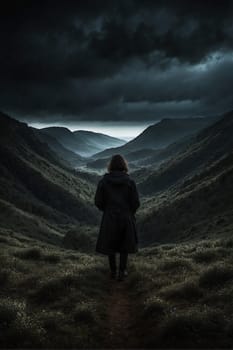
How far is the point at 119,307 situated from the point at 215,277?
9.18ft

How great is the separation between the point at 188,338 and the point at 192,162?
586 ft

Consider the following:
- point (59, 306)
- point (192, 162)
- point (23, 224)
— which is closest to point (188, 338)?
point (59, 306)

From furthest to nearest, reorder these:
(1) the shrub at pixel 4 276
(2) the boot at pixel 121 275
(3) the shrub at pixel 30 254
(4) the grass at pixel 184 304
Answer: (3) the shrub at pixel 30 254
(2) the boot at pixel 121 275
(1) the shrub at pixel 4 276
(4) the grass at pixel 184 304

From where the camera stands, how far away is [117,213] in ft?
42.6

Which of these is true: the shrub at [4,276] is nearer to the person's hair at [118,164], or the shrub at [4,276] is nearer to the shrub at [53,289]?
the shrub at [53,289]

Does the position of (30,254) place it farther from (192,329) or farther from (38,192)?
(38,192)

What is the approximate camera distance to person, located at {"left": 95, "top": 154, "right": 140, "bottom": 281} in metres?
12.9

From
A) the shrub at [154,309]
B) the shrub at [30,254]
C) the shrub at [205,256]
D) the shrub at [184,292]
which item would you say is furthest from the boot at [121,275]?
the shrub at [30,254]

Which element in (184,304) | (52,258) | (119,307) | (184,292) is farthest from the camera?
(52,258)

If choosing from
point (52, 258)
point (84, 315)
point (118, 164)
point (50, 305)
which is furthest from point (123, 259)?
point (52, 258)

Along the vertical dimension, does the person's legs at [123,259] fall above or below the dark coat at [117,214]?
below

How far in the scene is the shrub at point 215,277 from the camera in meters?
11.4

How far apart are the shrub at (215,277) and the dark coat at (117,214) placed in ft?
7.99

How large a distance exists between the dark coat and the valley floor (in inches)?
Result: 48.8
